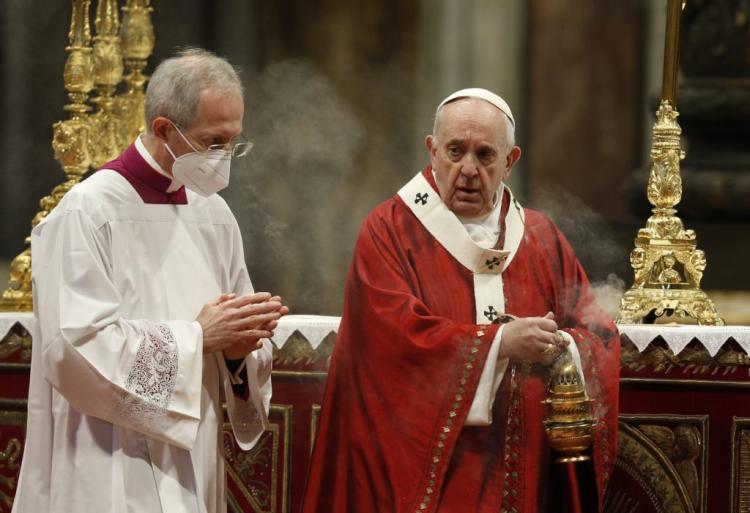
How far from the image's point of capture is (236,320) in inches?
169

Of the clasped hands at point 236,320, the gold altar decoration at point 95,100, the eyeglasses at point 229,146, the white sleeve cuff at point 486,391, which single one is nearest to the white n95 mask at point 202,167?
the eyeglasses at point 229,146

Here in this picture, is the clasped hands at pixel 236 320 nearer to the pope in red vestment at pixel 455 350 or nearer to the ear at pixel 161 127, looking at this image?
the pope in red vestment at pixel 455 350

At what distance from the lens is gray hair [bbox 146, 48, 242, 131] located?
14.4 feet

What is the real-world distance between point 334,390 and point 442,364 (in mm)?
344

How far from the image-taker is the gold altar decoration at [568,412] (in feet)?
14.5

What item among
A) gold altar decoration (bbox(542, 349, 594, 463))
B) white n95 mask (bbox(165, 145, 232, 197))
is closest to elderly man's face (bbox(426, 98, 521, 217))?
gold altar decoration (bbox(542, 349, 594, 463))

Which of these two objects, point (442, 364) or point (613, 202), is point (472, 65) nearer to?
point (613, 202)

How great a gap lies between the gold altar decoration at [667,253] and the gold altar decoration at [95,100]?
208 cm

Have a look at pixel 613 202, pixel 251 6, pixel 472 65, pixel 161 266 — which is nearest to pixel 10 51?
pixel 251 6

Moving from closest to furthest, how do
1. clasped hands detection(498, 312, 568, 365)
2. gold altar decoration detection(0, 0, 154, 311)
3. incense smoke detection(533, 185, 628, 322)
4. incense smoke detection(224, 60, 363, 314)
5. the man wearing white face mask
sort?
1. the man wearing white face mask
2. clasped hands detection(498, 312, 568, 365)
3. incense smoke detection(533, 185, 628, 322)
4. gold altar decoration detection(0, 0, 154, 311)
5. incense smoke detection(224, 60, 363, 314)

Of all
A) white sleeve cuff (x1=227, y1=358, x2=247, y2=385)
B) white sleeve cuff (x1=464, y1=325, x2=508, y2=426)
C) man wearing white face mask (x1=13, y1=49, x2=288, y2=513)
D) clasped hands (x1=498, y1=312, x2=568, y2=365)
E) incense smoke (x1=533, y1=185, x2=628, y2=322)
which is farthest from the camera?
incense smoke (x1=533, y1=185, x2=628, y2=322)

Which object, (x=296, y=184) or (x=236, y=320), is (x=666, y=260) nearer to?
(x=236, y=320)

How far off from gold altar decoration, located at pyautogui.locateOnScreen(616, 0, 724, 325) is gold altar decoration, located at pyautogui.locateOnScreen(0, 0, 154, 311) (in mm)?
2075

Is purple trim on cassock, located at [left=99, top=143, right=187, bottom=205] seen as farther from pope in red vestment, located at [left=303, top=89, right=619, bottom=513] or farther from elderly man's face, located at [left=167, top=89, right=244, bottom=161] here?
pope in red vestment, located at [left=303, top=89, right=619, bottom=513]
